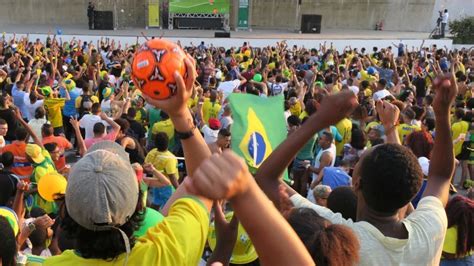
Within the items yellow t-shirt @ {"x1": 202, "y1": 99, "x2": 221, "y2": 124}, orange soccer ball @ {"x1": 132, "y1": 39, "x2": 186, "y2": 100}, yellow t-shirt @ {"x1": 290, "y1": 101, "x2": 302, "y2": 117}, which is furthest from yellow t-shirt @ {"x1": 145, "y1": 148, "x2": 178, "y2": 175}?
yellow t-shirt @ {"x1": 290, "y1": 101, "x2": 302, "y2": 117}

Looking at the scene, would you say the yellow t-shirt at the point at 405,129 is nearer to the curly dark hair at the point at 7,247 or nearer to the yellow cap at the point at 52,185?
the yellow cap at the point at 52,185

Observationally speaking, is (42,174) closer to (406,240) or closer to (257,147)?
(257,147)

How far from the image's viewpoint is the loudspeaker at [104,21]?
30984 millimetres

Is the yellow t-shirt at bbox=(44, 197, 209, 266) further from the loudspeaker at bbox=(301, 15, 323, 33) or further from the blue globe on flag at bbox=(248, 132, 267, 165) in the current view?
the loudspeaker at bbox=(301, 15, 323, 33)

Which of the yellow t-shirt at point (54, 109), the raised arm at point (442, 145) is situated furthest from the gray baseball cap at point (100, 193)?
the yellow t-shirt at point (54, 109)

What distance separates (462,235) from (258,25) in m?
33.8

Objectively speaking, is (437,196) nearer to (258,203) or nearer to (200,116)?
(258,203)

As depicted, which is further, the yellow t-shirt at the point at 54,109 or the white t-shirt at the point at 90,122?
the yellow t-shirt at the point at 54,109

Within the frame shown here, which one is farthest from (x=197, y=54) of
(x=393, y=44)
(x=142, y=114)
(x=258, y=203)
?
(x=258, y=203)

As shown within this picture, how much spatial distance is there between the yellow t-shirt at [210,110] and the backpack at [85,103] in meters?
2.05

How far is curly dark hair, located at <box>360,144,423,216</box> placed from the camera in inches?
93.0

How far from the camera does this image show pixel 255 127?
2.40m


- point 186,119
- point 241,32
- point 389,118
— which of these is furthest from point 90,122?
point 241,32

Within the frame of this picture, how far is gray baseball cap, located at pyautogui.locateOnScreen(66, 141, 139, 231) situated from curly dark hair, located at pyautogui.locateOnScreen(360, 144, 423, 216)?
1.09 metres
